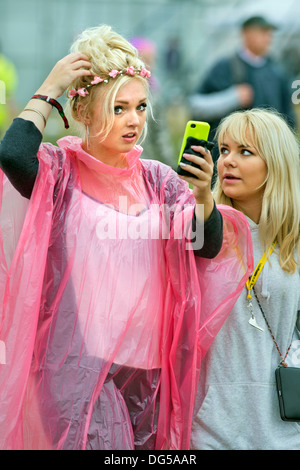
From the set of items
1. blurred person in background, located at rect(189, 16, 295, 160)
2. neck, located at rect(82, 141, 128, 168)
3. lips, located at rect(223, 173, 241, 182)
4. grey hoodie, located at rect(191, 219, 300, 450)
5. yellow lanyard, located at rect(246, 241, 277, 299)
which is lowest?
grey hoodie, located at rect(191, 219, 300, 450)

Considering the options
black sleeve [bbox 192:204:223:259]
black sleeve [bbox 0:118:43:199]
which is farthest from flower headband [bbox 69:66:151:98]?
black sleeve [bbox 192:204:223:259]

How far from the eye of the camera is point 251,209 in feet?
8.61

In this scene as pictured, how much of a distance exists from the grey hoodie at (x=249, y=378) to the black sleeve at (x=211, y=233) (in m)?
0.24

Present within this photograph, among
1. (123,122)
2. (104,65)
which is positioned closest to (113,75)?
(104,65)

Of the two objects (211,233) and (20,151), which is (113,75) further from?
(211,233)

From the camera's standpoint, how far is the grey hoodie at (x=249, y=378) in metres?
2.42

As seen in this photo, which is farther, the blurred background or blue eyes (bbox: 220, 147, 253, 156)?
the blurred background

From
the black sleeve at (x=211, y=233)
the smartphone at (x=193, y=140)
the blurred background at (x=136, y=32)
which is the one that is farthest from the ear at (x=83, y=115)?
the blurred background at (x=136, y=32)

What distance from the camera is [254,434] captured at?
2.43 metres

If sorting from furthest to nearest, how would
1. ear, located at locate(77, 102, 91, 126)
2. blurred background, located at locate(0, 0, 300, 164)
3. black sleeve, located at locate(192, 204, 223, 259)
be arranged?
blurred background, located at locate(0, 0, 300, 164) < ear, located at locate(77, 102, 91, 126) < black sleeve, located at locate(192, 204, 223, 259)

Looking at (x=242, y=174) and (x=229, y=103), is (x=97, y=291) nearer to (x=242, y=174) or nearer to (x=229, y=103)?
(x=242, y=174)

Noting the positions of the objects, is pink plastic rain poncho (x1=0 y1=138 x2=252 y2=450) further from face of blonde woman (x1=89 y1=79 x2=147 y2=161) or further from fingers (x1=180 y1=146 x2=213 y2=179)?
fingers (x1=180 y1=146 x2=213 y2=179)

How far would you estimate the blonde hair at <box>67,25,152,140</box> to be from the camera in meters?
2.31

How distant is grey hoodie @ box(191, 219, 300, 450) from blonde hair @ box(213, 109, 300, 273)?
0.10m
